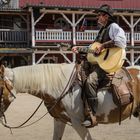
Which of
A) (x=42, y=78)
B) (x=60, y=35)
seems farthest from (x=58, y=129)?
(x=60, y=35)

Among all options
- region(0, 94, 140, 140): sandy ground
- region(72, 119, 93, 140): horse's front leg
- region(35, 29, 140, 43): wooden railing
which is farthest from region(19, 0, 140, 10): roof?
region(72, 119, 93, 140): horse's front leg

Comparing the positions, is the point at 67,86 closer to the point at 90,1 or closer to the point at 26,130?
the point at 26,130

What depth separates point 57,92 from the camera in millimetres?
6281

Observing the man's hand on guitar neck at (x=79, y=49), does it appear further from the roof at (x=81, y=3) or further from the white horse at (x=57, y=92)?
the roof at (x=81, y=3)

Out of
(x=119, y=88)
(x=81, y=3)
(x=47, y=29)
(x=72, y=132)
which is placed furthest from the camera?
(x=81, y=3)

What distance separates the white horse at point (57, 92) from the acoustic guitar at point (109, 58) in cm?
33

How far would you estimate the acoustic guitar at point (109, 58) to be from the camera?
20.5 ft

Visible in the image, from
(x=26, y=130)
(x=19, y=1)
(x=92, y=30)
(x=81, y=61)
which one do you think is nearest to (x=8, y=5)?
(x=19, y=1)

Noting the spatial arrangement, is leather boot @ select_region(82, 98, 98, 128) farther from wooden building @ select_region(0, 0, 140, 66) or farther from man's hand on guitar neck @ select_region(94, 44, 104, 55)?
wooden building @ select_region(0, 0, 140, 66)

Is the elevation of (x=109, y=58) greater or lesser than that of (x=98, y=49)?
lesser

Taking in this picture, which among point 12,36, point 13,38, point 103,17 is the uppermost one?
point 103,17

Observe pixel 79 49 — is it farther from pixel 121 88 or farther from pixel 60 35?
pixel 60 35

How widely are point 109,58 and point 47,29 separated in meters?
26.9

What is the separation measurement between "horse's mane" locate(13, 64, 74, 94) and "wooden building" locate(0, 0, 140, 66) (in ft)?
81.0
